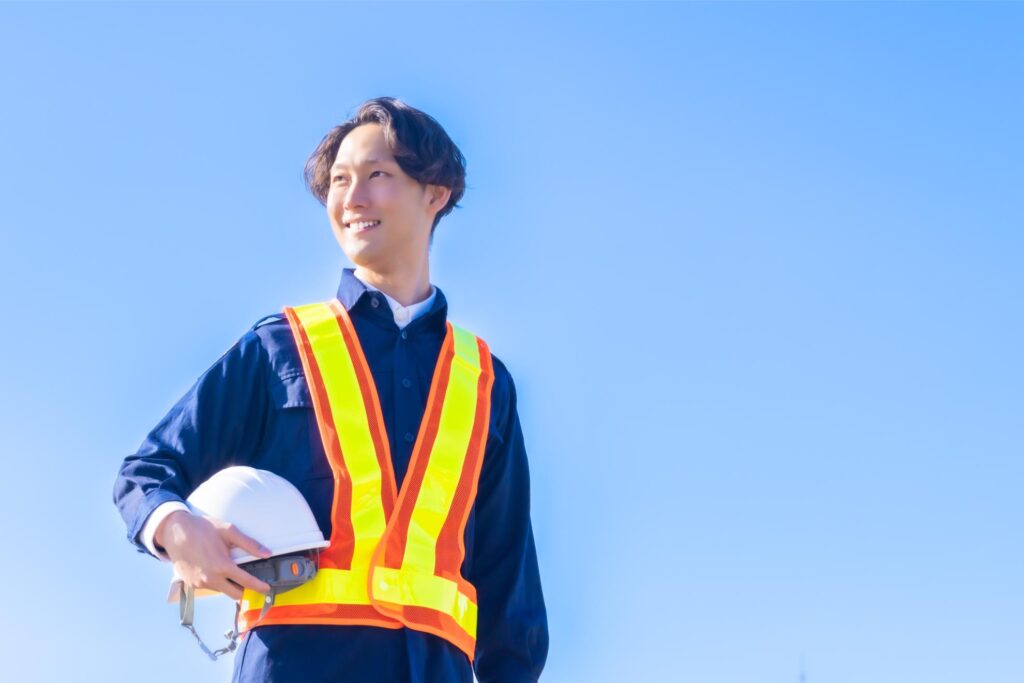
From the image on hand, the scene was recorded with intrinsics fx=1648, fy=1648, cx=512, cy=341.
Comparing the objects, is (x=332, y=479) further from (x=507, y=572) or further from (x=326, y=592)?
(x=507, y=572)

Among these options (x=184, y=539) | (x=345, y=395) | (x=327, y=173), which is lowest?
(x=184, y=539)

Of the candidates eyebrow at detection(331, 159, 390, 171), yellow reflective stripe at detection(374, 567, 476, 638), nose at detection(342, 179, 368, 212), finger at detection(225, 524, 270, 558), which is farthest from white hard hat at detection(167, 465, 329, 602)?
eyebrow at detection(331, 159, 390, 171)

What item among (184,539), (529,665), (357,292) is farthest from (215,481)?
(529,665)

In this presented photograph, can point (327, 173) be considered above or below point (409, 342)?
above

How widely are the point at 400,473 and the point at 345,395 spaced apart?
1.06 feet

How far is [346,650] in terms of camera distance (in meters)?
5.13

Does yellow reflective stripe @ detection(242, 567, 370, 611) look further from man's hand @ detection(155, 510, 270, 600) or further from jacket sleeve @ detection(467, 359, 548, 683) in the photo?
jacket sleeve @ detection(467, 359, 548, 683)

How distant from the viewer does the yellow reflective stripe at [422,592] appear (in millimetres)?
5211

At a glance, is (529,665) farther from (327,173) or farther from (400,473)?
(327,173)

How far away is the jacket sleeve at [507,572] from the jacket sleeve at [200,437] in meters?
0.94

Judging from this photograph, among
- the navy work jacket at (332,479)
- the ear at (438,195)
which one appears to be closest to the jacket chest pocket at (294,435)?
the navy work jacket at (332,479)

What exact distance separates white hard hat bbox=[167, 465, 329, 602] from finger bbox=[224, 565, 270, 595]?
6 centimetres

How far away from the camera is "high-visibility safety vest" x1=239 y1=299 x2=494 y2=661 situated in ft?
16.9

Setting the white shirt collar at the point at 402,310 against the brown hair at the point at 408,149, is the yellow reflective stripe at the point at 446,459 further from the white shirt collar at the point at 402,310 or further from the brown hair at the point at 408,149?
the brown hair at the point at 408,149
